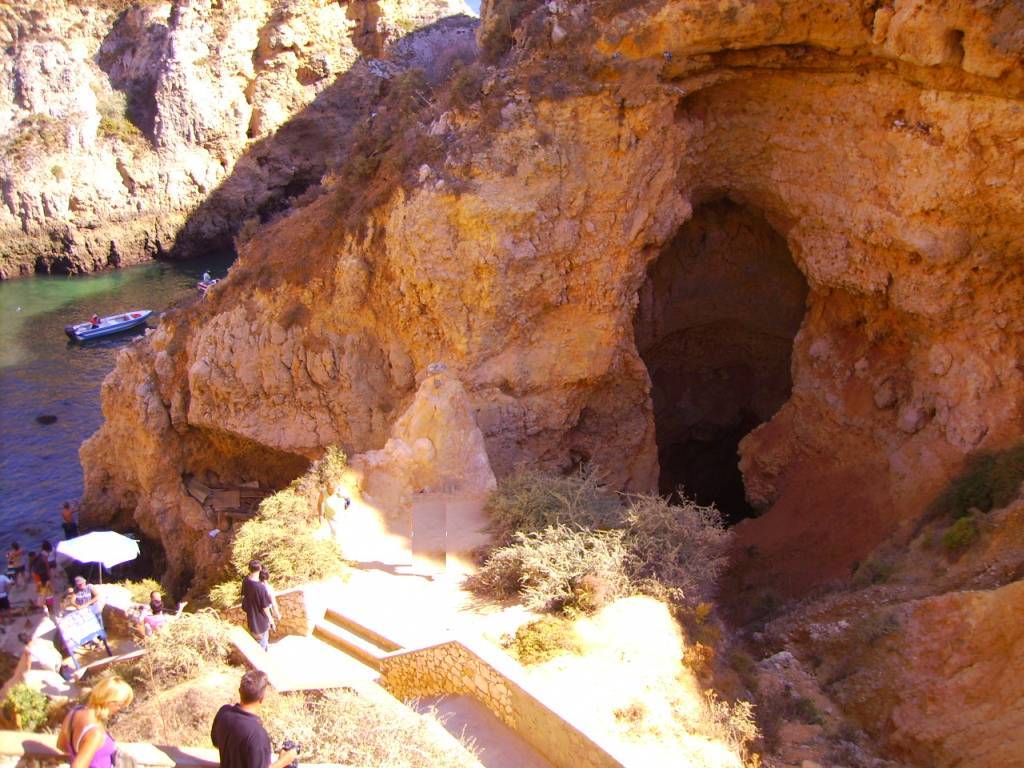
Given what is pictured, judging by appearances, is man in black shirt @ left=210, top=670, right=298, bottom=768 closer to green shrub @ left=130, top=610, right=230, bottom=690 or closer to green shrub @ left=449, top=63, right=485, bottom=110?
green shrub @ left=130, top=610, right=230, bottom=690

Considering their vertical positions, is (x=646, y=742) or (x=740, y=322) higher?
(x=740, y=322)

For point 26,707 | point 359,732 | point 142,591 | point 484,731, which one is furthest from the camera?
point 142,591

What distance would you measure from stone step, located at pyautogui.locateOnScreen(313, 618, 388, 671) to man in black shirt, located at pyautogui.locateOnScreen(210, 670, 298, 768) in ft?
10.7

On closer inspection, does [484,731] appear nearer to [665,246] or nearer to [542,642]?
[542,642]

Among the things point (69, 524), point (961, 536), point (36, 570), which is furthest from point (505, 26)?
point (36, 570)

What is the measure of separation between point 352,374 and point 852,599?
31.6 feet

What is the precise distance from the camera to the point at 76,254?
42750 millimetres

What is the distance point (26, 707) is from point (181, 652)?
270 centimetres

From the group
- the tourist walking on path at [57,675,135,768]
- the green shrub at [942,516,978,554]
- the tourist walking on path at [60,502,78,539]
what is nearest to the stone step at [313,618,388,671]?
the tourist walking on path at [57,675,135,768]

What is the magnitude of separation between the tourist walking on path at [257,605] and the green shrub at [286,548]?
3.42ft

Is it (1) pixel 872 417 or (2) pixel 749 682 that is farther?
(1) pixel 872 417

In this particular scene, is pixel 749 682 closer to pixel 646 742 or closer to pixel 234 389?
pixel 646 742

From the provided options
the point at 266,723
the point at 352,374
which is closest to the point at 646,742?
the point at 266,723

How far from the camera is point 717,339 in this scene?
20016mm
